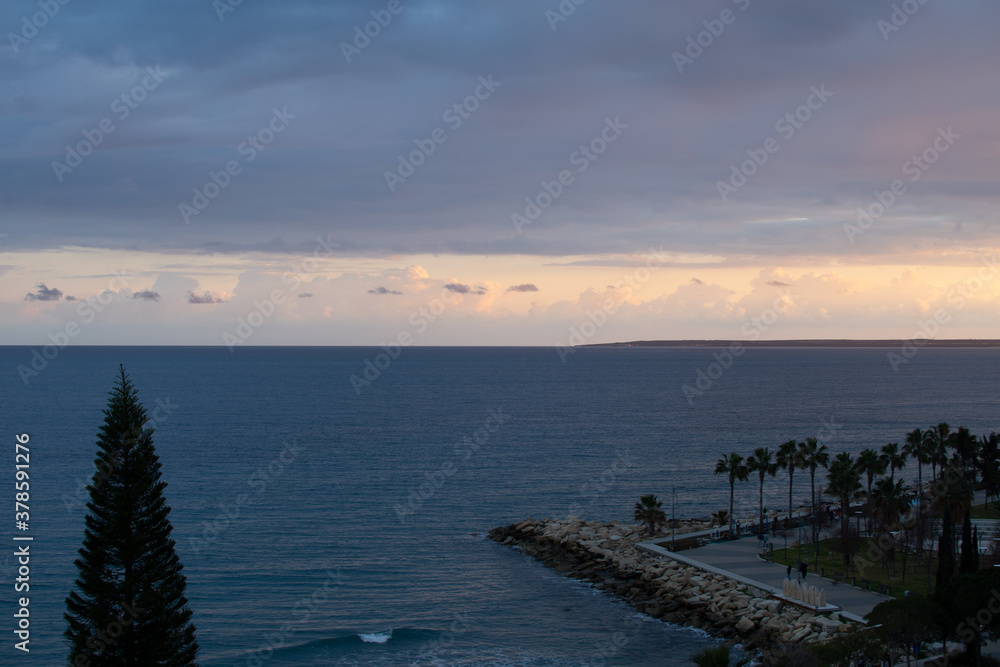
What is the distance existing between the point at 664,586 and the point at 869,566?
38.3 ft

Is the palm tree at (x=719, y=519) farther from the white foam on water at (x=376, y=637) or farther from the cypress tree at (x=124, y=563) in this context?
the cypress tree at (x=124, y=563)

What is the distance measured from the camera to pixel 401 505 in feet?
232

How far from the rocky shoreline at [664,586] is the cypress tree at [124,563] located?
2538cm

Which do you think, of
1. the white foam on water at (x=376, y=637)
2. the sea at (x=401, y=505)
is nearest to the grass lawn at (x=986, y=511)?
the sea at (x=401, y=505)

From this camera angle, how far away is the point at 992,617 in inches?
1172

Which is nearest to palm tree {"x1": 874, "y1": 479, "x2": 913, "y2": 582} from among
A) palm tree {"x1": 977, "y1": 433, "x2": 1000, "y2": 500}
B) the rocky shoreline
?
the rocky shoreline

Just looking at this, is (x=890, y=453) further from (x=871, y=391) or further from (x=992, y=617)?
(x=871, y=391)

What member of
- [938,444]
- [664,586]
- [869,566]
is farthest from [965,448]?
[664,586]

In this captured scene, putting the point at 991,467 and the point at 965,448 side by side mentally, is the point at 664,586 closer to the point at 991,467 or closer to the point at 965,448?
the point at 965,448

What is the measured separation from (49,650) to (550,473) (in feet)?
180

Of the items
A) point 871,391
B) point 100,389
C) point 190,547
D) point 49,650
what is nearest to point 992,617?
point 49,650

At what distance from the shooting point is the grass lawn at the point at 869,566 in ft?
140

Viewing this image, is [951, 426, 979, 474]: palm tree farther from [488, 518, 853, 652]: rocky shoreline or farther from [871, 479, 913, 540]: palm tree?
[488, 518, 853, 652]: rocky shoreline

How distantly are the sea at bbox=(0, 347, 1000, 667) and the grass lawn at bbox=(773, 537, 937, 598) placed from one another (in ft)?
34.7
